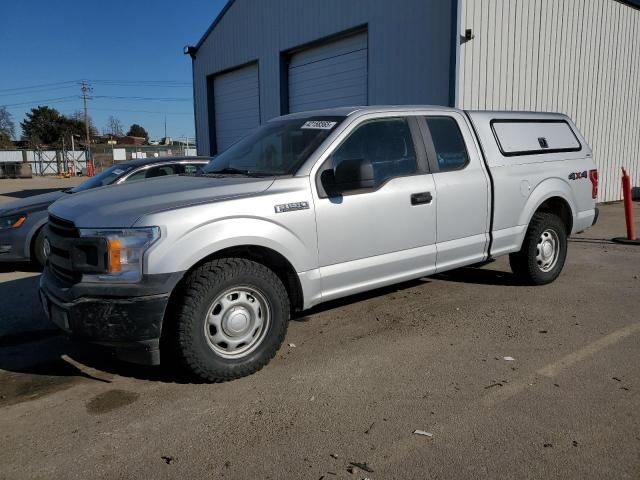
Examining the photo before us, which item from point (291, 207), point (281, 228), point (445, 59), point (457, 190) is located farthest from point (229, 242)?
point (445, 59)

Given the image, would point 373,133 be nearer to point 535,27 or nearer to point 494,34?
point 494,34

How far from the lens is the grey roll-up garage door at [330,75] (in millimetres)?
12164

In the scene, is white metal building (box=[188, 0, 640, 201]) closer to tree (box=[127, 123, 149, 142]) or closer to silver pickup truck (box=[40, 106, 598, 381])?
silver pickup truck (box=[40, 106, 598, 381])

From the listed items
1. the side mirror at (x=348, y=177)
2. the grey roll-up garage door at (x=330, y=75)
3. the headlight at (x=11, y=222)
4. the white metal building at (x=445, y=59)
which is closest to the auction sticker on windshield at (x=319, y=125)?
the side mirror at (x=348, y=177)

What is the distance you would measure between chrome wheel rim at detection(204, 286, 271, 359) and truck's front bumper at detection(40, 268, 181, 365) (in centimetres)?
34

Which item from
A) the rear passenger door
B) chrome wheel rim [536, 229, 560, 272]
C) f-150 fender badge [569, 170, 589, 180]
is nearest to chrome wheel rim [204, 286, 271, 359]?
the rear passenger door

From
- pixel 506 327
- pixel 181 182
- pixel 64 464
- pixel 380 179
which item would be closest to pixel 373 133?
pixel 380 179

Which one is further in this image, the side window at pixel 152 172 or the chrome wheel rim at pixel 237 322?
the side window at pixel 152 172

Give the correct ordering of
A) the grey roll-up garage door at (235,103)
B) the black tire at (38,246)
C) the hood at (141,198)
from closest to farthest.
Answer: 1. the hood at (141,198)
2. the black tire at (38,246)
3. the grey roll-up garage door at (235,103)

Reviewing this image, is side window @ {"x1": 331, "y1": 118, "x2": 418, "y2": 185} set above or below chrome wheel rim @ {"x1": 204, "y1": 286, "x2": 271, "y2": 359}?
above

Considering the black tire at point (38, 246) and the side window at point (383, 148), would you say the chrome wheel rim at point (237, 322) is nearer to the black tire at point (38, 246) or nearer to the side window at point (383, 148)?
the side window at point (383, 148)

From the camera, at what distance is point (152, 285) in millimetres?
3258

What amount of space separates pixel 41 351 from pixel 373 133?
10.7 feet

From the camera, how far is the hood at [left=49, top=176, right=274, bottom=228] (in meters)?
3.36
